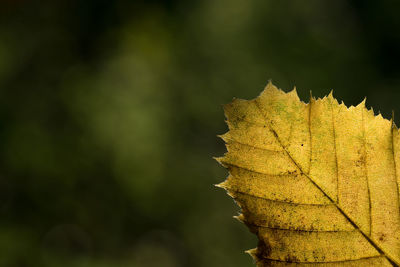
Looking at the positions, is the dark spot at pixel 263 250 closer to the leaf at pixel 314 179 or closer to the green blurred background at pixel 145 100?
the leaf at pixel 314 179

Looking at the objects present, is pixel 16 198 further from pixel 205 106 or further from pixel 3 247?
pixel 205 106

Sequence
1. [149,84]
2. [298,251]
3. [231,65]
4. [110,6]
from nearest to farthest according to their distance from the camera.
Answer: [298,251] < [149,84] < [231,65] < [110,6]

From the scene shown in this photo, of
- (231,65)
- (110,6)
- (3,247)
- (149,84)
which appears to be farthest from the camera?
(110,6)

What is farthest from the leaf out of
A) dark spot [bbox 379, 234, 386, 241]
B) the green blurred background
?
the green blurred background

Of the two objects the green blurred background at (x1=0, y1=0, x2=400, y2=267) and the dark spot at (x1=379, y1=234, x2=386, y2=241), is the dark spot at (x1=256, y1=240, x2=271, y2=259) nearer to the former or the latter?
the dark spot at (x1=379, y1=234, x2=386, y2=241)

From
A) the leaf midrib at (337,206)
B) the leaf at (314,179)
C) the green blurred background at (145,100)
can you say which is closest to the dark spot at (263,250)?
the leaf at (314,179)

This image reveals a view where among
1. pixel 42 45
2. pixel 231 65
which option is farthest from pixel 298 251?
pixel 42 45
